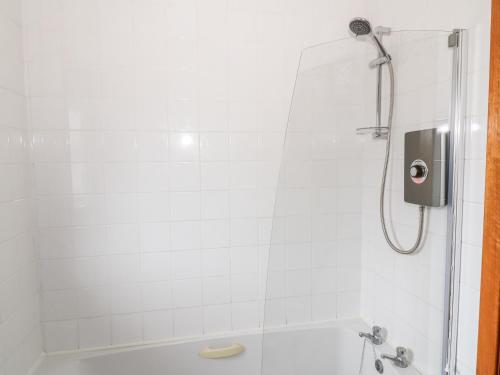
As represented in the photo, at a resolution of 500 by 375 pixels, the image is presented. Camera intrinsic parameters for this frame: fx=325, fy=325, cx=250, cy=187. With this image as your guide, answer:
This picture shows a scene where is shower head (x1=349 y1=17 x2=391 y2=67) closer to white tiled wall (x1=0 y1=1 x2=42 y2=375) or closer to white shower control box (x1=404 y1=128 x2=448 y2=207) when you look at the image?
white shower control box (x1=404 y1=128 x2=448 y2=207)

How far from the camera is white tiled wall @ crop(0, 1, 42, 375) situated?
1296 mm

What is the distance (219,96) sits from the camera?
171 cm

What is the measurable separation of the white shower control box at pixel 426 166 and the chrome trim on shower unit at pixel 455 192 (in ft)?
0.08

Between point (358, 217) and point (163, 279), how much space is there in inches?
41.0

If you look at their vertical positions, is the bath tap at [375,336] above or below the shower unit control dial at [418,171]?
below

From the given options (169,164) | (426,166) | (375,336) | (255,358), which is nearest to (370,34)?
(426,166)

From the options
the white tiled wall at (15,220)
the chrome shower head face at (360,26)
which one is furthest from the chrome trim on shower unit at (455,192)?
the white tiled wall at (15,220)

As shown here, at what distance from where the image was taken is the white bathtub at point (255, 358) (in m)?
1.41

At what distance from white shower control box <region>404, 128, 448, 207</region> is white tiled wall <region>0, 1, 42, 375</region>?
1.63 meters

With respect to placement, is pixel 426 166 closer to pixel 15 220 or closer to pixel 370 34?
pixel 370 34

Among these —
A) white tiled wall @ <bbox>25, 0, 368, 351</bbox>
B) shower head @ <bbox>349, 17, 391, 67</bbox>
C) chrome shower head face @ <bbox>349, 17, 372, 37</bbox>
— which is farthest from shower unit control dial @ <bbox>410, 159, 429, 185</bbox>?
white tiled wall @ <bbox>25, 0, 368, 351</bbox>

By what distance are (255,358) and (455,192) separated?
4.26 ft

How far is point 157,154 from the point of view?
166 centimetres

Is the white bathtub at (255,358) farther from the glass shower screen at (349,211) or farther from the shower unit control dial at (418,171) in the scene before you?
the shower unit control dial at (418,171)
